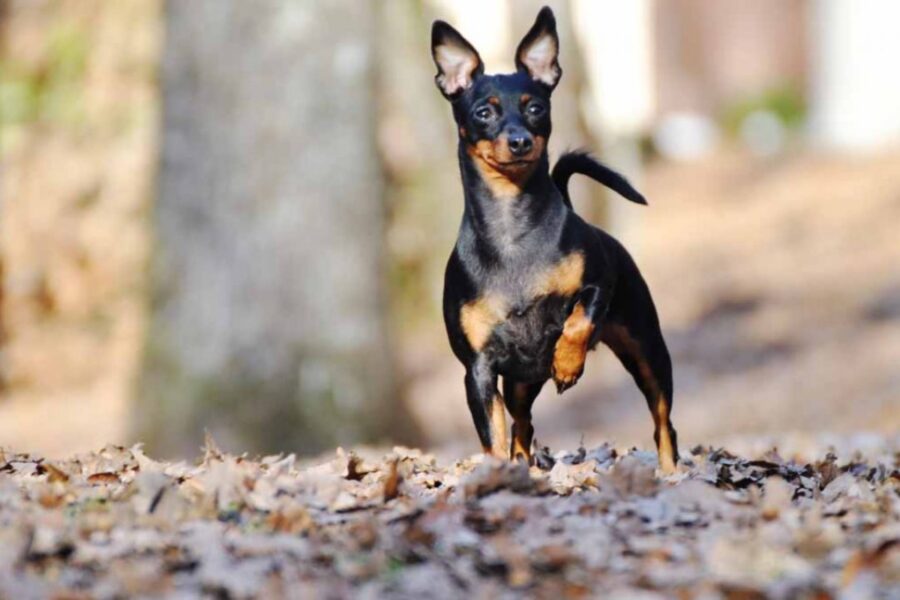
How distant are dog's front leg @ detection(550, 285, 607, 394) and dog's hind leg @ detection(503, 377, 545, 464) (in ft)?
1.64

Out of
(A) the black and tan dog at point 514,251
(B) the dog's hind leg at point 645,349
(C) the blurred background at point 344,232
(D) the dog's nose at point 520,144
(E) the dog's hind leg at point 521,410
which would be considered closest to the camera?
(D) the dog's nose at point 520,144

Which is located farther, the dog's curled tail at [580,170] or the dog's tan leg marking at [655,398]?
the dog's curled tail at [580,170]

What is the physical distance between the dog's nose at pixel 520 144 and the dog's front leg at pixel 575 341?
0.52 m

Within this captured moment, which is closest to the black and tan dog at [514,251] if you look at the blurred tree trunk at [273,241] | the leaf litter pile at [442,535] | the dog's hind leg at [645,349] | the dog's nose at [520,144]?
the dog's nose at [520,144]

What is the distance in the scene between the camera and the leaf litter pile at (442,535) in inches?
168

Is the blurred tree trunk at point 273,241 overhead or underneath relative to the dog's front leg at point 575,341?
overhead

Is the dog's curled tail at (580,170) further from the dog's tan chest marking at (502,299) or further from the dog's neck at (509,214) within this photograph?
the dog's tan chest marking at (502,299)

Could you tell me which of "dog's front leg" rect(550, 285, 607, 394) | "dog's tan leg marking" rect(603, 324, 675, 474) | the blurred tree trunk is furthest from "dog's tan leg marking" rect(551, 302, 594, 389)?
the blurred tree trunk

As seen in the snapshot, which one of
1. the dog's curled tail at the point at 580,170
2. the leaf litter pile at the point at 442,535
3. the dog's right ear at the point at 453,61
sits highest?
the dog's right ear at the point at 453,61

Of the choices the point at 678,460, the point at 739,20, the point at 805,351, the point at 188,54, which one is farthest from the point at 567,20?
the point at 739,20

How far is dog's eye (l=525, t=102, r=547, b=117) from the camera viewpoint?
5398 mm

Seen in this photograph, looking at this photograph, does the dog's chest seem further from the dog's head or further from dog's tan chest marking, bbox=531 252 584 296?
the dog's head

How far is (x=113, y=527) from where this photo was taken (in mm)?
4707

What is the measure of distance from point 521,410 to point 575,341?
69 centimetres
